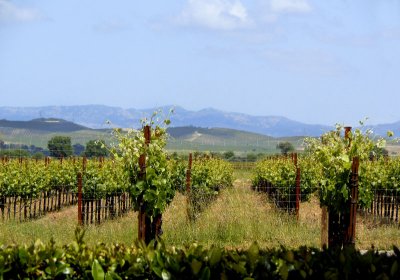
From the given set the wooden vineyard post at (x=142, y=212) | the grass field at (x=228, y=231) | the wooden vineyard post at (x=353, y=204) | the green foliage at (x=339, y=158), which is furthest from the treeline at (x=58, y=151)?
the wooden vineyard post at (x=353, y=204)

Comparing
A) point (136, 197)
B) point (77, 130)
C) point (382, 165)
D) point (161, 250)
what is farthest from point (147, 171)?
point (77, 130)

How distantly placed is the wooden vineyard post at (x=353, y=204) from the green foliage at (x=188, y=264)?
189 inches

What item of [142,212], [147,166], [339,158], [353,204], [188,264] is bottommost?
[142,212]

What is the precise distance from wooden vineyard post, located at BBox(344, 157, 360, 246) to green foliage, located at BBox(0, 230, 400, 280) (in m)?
4.79

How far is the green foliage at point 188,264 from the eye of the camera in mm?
5031

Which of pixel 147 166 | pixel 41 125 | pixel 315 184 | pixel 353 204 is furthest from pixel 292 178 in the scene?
pixel 41 125

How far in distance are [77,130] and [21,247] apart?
192202mm

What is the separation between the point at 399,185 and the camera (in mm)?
19281

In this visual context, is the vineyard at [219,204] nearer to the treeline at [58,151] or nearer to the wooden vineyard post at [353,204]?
the wooden vineyard post at [353,204]

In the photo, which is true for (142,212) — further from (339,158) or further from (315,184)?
(315,184)

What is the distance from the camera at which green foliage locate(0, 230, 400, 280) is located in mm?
5031

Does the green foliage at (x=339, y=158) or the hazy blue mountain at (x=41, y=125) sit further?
the hazy blue mountain at (x=41, y=125)

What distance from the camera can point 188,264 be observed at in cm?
508

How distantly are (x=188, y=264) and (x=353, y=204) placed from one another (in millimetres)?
5778
